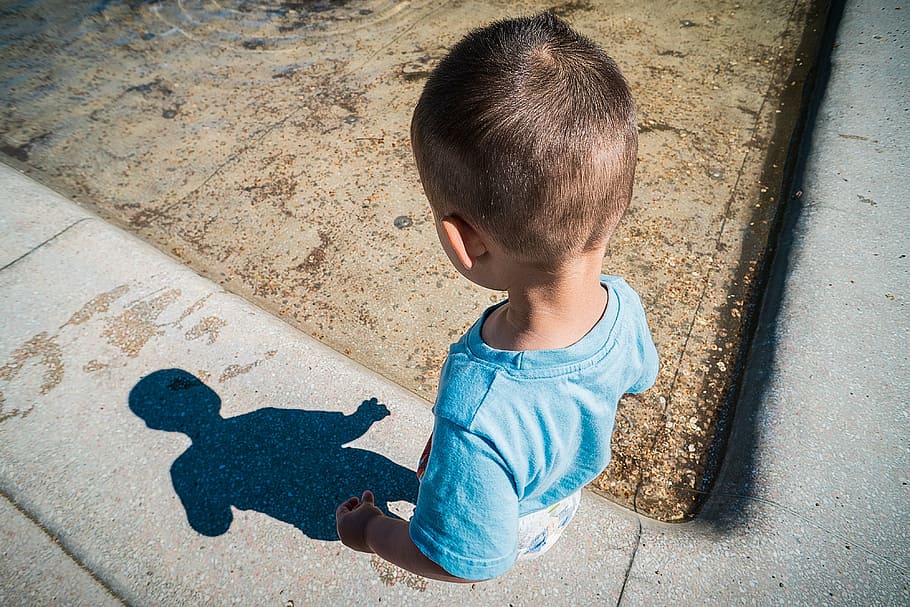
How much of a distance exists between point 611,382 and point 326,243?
2.01 meters

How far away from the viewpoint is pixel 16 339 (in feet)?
6.97

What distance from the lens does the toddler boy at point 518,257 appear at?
2.75 feet

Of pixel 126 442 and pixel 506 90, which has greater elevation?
pixel 506 90

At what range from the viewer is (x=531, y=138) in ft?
2.68

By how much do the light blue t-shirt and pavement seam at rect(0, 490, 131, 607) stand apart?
46.0 inches

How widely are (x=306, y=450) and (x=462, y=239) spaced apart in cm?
123

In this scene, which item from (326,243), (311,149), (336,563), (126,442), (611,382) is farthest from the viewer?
(311,149)

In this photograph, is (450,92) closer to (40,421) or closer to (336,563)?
(336,563)

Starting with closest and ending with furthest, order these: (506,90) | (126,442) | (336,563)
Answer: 1. (506,90)
2. (336,563)
3. (126,442)

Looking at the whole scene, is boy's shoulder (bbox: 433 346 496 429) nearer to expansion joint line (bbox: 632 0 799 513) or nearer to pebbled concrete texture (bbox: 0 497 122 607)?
expansion joint line (bbox: 632 0 799 513)

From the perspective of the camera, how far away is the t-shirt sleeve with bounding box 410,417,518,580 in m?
0.89

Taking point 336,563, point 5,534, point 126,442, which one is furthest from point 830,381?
point 5,534

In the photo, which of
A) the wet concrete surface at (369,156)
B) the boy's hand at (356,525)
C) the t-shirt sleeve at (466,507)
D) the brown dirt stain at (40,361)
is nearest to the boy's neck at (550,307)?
the t-shirt sleeve at (466,507)

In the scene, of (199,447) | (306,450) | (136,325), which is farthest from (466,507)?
(136,325)
